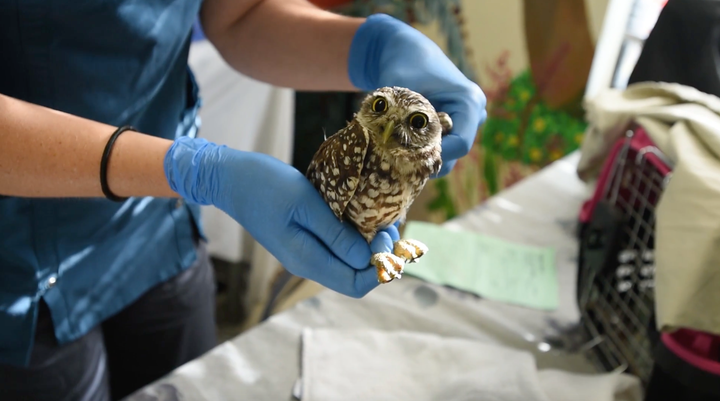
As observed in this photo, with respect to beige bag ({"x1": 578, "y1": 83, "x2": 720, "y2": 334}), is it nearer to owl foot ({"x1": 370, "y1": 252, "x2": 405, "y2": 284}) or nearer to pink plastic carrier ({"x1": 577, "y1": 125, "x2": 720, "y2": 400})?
pink plastic carrier ({"x1": 577, "y1": 125, "x2": 720, "y2": 400})

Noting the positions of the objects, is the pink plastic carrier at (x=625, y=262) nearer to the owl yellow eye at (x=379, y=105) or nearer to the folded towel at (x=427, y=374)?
the folded towel at (x=427, y=374)

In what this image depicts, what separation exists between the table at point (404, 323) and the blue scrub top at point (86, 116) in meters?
0.17

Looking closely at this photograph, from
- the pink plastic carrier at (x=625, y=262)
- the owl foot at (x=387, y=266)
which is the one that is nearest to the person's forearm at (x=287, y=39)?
the owl foot at (x=387, y=266)

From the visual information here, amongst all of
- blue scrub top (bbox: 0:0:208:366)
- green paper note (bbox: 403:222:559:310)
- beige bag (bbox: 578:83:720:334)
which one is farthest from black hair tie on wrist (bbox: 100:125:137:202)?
beige bag (bbox: 578:83:720:334)

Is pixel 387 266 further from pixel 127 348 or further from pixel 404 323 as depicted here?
pixel 127 348

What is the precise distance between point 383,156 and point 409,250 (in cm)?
14

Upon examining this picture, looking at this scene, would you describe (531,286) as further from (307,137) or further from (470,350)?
(307,137)

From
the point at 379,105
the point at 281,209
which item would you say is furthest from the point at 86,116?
the point at 379,105

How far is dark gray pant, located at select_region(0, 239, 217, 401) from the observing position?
75 centimetres

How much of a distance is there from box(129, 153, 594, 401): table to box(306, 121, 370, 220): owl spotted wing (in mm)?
355

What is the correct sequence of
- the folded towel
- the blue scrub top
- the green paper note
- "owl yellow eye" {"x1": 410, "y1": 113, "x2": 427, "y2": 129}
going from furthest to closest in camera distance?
the green paper note → the folded towel → the blue scrub top → "owl yellow eye" {"x1": 410, "y1": 113, "x2": 427, "y2": 129}

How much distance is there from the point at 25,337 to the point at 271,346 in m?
0.35

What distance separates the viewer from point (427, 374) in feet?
2.74

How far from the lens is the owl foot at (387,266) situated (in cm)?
58
